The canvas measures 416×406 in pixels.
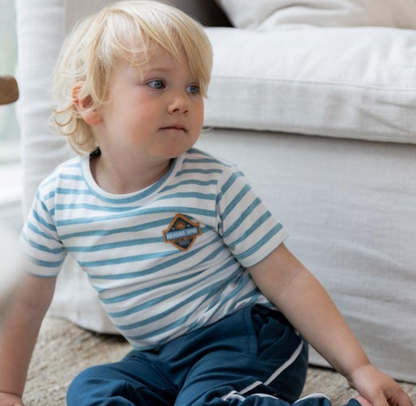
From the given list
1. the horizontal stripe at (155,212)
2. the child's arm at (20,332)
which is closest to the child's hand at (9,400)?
the child's arm at (20,332)

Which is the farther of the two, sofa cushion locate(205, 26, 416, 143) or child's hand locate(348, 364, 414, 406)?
sofa cushion locate(205, 26, 416, 143)

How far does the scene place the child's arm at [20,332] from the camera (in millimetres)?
973

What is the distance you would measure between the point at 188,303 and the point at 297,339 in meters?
0.15

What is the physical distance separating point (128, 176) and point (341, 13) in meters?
0.54

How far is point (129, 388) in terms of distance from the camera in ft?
2.95

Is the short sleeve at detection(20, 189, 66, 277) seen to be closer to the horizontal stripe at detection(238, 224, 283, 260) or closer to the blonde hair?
the blonde hair

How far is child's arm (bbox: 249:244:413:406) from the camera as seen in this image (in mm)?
895

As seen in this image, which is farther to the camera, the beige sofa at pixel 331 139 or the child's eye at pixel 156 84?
the beige sofa at pixel 331 139

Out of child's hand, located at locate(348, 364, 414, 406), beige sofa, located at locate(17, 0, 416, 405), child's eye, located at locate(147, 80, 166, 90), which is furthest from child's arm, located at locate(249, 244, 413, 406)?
child's eye, located at locate(147, 80, 166, 90)

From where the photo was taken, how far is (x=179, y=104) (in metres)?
0.92

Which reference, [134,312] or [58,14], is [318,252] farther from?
[58,14]

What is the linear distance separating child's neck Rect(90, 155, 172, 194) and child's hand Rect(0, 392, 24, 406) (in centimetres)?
29

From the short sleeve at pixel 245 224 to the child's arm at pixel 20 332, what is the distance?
0.26 metres

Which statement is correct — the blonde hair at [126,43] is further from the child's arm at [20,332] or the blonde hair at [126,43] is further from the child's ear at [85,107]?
the child's arm at [20,332]
